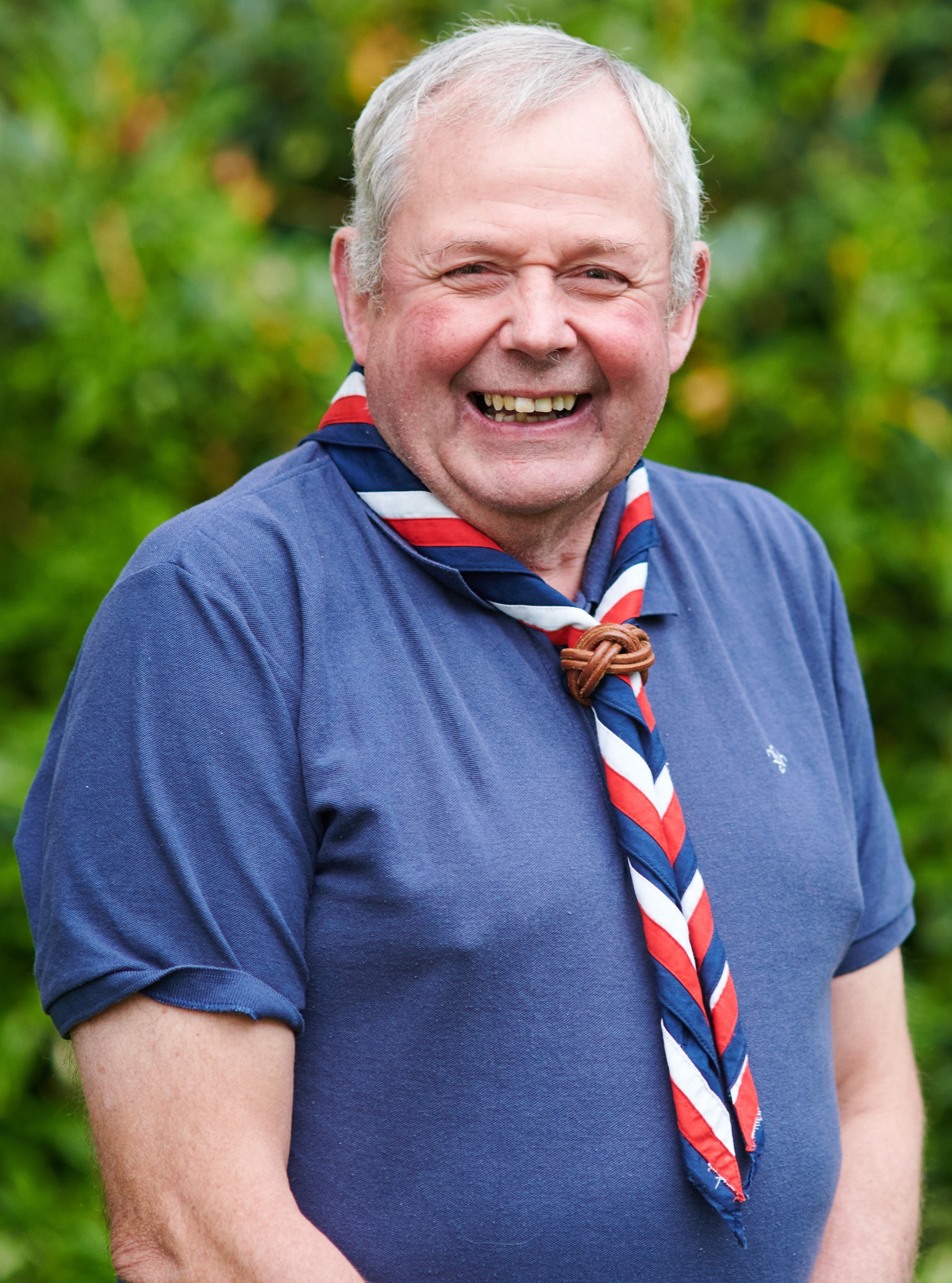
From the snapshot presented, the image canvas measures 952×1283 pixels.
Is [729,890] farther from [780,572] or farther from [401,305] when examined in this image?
[401,305]

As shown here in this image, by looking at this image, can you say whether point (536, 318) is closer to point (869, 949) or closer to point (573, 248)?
point (573, 248)

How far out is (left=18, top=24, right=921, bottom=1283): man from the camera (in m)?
1.41

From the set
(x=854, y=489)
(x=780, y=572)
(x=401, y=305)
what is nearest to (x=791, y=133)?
(x=854, y=489)

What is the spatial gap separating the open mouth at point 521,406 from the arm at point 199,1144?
29.2 inches

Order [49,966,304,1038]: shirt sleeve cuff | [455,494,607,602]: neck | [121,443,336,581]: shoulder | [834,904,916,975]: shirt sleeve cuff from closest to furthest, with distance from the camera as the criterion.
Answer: [49,966,304,1038]: shirt sleeve cuff
[121,443,336,581]: shoulder
[455,494,607,602]: neck
[834,904,916,975]: shirt sleeve cuff

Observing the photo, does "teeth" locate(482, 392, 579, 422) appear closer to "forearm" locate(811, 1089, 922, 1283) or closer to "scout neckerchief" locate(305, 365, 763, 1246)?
"scout neckerchief" locate(305, 365, 763, 1246)

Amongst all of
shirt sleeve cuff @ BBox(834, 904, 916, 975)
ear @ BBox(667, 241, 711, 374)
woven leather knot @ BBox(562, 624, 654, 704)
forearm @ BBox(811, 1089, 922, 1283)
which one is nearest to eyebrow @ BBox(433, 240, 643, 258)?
ear @ BBox(667, 241, 711, 374)

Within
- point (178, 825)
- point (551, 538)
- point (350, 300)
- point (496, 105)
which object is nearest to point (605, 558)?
point (551, 538)

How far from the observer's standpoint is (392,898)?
4.71 feet

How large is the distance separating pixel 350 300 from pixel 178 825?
743 millimetres

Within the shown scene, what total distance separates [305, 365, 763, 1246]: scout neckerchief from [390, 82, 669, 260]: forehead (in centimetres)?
28

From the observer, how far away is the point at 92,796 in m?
1.42

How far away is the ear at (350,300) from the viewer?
175cm

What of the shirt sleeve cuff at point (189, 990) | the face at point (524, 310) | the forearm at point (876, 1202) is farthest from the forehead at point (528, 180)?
the forearm at point (876, 1202)
